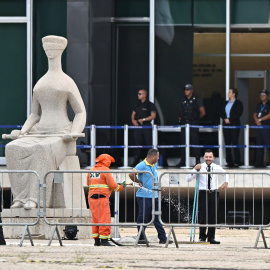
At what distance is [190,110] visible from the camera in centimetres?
2591

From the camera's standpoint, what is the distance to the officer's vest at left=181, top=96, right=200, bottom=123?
25.8m

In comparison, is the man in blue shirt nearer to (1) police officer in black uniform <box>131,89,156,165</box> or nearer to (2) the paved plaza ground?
(2) the paved plaza ground

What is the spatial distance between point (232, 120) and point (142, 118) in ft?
6.69

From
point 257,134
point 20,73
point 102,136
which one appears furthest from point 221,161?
point 20,73

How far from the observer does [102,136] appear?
2739cm

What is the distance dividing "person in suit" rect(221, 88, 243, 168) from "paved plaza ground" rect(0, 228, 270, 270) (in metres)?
7.24

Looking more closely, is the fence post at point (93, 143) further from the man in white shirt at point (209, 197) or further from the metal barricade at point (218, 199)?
the man in white shirt at point (209, 197)

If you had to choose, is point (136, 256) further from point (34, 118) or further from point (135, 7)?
point (135, 7)

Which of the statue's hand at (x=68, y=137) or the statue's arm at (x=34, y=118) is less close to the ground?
the statue's arm at (x=34, y=118)

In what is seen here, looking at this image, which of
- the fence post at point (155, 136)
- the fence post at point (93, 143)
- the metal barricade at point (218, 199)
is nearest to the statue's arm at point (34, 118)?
the metal barricade at point (218, 199)

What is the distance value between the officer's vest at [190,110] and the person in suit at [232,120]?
624mm

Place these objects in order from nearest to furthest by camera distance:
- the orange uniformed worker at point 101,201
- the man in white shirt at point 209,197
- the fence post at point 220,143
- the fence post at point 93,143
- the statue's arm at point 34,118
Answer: the orange uniformed worker at point 101,201 < the man in white shirt at point 209,197 < the statue's arm at point 34,118 < the fence post at point 220,143 < the fence post at point 93,143

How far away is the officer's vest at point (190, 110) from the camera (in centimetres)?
2581

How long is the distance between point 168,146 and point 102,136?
7.01 feet
